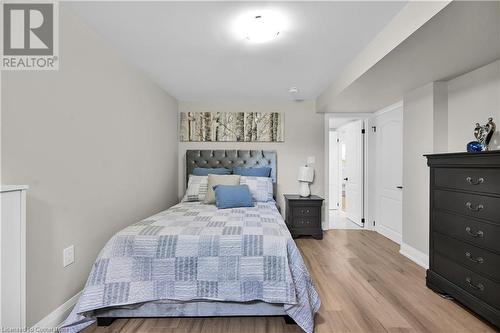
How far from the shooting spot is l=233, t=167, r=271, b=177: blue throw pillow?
393cm

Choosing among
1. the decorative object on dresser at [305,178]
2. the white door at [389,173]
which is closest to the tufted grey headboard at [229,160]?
the decorative object on dresser at [305,178]

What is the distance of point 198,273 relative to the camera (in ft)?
5.76

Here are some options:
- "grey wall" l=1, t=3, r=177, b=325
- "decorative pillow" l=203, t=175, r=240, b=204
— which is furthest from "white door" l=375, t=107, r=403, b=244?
"grey wall" l=1, t=3, r=177, b=325

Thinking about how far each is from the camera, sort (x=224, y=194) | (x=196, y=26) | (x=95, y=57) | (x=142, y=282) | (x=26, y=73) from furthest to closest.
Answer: (x=224, y=194) < (x=95, y=57) < (x=196, y=26) < (x=142, y=282) < (x=26, y=73)

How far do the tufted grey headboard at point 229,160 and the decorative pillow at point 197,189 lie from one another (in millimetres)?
539

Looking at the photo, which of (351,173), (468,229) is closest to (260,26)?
(468,229)

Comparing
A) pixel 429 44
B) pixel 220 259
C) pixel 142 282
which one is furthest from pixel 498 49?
pixel 142 282

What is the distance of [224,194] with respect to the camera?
299cm

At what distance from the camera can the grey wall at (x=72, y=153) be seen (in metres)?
1.53

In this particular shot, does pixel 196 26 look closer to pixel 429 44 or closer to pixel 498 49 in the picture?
pixel 429 44

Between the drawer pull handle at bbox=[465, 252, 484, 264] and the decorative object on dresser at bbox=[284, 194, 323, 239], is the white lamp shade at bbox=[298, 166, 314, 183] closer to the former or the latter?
the decorative object on dresser at bbox=[284, 194, 323, 239]

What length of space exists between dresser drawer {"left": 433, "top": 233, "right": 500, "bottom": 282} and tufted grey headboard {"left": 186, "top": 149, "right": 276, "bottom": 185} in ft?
7.96

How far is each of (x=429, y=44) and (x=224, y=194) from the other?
2418 mm

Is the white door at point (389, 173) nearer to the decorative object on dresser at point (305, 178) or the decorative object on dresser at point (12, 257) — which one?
the decorative object on dresser at point (305, 178)
